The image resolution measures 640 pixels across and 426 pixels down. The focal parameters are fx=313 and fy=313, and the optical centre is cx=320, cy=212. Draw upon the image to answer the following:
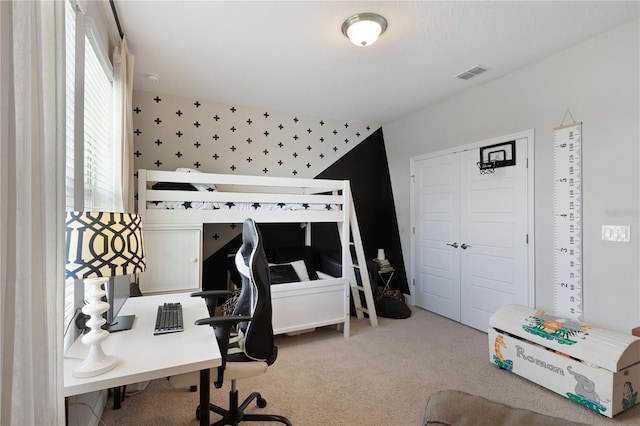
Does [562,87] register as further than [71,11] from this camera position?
Yes

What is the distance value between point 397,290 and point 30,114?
4.27m

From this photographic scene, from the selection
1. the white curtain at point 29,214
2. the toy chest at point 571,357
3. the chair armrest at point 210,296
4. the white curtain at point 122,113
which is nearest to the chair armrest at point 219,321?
the chair armrest at point 210,296

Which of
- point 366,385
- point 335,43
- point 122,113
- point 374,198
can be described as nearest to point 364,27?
point 335,43

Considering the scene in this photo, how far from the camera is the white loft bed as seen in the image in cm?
252

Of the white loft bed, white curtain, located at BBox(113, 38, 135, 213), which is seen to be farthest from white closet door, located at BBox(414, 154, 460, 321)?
white curtain, located at BBox(113, 38, 135, 213)

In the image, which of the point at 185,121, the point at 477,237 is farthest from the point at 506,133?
the point at 185,121

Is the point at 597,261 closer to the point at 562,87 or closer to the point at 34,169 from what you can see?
the point at 562,87

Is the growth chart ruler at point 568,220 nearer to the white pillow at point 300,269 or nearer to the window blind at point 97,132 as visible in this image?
the white pillow at point 300,269

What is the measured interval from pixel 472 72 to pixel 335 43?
1401 mm

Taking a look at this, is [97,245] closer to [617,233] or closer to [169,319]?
[169,319]

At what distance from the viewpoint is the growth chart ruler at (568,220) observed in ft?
8.22

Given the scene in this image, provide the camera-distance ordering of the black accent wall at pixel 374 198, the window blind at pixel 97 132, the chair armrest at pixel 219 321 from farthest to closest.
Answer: the black accent wall at pixel 374 198, the window blind at pixel 97 132, the chair armrest at pixel 219 321

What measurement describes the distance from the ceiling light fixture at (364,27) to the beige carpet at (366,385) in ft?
8.04

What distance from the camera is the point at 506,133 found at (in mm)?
3057
